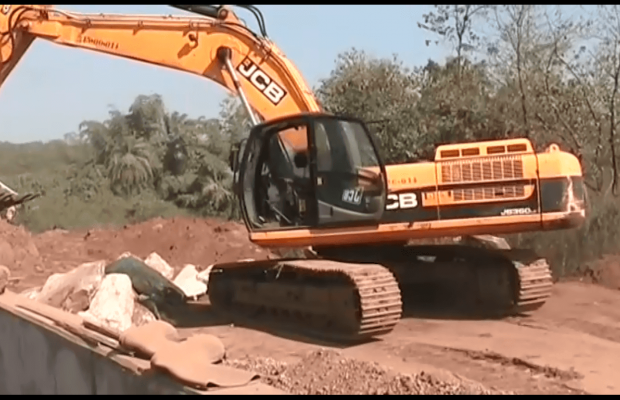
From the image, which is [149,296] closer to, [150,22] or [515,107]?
[150,22]

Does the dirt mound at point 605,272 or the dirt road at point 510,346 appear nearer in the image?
the dirt road at point 510,346

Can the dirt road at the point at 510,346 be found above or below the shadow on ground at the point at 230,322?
below

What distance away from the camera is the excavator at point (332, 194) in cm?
917

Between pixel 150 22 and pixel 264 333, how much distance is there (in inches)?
147

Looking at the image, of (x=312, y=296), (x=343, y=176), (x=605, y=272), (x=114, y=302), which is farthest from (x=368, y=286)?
(x=605, y=272)

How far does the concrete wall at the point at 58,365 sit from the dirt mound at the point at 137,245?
7.97 m

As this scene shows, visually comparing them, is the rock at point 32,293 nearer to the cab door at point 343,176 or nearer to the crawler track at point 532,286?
the cab door at point 343,176

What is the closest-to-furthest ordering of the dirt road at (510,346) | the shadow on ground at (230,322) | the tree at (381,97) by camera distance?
the dirt road at (510,346), the shadow on ground at (230,322), the tree at (381,97)

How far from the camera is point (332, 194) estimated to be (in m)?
9.18

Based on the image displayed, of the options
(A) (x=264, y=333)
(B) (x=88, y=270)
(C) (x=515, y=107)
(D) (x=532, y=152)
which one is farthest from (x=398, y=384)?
(C) (x=515, y=107)

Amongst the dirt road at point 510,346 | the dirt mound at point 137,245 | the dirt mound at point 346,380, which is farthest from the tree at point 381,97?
the dirt mound at point 346,380

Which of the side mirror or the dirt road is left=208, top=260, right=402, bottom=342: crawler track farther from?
the side mirror

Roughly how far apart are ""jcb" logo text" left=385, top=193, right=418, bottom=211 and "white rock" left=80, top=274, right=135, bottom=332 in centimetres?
295

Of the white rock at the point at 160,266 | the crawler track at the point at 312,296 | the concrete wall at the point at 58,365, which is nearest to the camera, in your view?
the concrete wall at the point at 58,365
